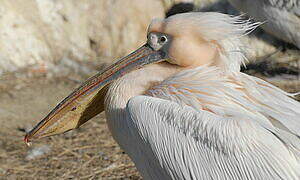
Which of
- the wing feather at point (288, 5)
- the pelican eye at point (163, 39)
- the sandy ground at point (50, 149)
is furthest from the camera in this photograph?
the wing feather at point (288, 5)

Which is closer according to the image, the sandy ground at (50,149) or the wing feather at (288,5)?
the sandy ground at (50,149)

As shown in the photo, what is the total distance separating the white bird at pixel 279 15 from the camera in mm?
4219

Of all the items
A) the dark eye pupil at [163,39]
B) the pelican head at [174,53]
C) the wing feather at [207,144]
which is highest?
the dark eye pupil at [163,39]

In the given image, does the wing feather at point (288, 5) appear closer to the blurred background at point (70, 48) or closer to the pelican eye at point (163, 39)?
the blurred background at point (70, 48)

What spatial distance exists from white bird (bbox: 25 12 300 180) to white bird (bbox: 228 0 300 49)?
1720mm

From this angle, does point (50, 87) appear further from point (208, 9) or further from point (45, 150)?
point (208, 9)

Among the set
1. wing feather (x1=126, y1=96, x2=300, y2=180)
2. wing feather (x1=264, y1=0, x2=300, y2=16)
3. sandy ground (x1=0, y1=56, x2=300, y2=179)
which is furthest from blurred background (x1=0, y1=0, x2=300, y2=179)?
wing feather (x1=126, y1=96, x2=300, y2=180)

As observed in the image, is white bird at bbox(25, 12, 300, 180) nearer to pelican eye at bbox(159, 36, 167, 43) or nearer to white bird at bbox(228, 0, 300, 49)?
pelican eye at bbox(159, 36, 167, 43)

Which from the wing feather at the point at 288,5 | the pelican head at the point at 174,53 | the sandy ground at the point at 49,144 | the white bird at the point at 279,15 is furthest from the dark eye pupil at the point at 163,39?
the wing feather at the point at 288,5

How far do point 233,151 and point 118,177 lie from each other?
1531mm

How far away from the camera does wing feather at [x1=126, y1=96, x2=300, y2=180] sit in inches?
82.7

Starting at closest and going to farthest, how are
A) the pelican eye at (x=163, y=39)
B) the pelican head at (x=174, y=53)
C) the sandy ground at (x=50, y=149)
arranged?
the pelican head at (x=174, y=53), the pelican eye at (x=163, y=39), the sandy ground at (x=50, y=149)

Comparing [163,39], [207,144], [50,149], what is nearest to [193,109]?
[207,144]

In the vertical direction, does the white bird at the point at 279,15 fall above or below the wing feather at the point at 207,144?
above
